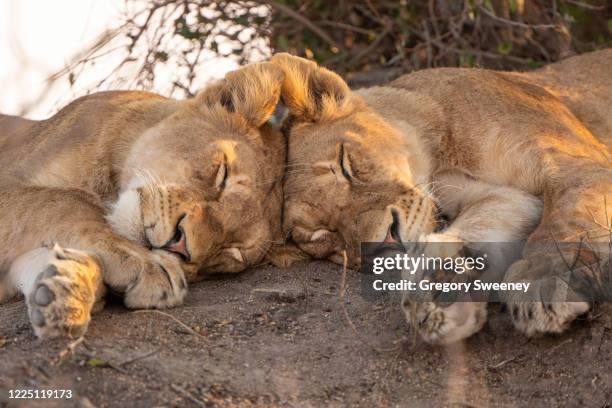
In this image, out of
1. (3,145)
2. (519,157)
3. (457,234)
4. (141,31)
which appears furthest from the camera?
(141,31)

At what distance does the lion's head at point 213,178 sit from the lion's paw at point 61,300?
1.48 feet

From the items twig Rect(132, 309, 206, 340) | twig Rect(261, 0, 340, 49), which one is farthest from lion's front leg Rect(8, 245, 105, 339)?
twig Rect(261, 0, 340, 49)

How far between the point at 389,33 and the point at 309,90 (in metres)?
2.31

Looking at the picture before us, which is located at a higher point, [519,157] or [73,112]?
[73,112]

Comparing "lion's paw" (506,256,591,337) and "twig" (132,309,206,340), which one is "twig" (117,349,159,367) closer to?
"twig" (132,309,206,340)

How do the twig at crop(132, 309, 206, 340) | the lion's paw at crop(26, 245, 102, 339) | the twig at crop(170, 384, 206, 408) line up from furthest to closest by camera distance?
1. the twig at crop(132, 309, 206, 340)
2. the lion's paw at crop(26, 245, 102, 339)
3. the twig at crop(170, 384, 206, 408)

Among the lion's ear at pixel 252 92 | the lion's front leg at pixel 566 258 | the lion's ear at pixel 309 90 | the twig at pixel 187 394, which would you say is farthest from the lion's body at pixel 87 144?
the lion's front leg at pixel 566 258

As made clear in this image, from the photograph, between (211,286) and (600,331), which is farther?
(211,286)

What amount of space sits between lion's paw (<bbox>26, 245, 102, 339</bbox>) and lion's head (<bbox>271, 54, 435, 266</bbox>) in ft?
3.16

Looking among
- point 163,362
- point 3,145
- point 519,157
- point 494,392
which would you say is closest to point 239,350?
point 163,362

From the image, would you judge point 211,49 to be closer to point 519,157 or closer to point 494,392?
point 519,157

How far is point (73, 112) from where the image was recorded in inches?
150

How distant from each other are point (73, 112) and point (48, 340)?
1.50 metres

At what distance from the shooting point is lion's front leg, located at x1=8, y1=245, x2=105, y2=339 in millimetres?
2535
